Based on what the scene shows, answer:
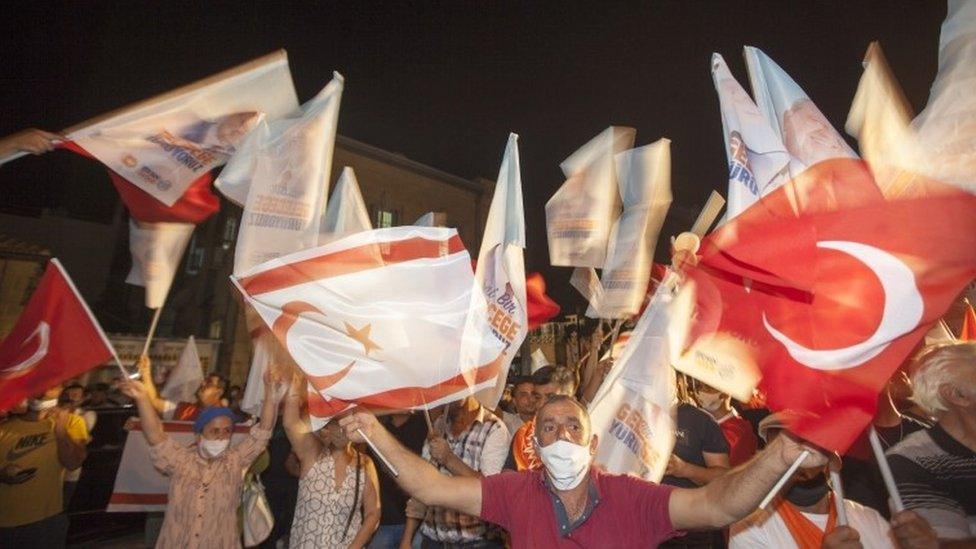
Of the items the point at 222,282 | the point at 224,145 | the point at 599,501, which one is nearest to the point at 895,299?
the point at 599,501

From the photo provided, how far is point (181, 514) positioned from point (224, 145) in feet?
10.2

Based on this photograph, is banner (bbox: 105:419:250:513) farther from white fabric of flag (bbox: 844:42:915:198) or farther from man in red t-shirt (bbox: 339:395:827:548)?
white fabric of flag (bbox: 844:42:915:198)

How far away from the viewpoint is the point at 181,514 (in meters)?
4.38

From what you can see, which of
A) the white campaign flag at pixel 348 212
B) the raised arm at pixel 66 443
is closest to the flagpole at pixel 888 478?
the white campaign flag at pixel 348 212

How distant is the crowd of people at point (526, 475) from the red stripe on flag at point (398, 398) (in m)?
0.39

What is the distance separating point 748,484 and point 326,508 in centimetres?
353

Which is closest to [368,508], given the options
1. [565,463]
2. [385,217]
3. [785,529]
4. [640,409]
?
[640,409]

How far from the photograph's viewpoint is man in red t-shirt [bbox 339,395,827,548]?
2.38 metres

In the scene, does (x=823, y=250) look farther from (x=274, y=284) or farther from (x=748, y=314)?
(x=274, y=284)

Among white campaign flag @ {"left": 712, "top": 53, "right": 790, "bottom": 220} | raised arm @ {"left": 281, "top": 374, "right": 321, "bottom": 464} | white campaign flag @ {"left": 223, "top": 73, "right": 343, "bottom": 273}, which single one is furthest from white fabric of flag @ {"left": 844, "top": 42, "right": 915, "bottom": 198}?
raised arm @ {"left": 281, "top": 374, "right": 321, "bottom": 464}

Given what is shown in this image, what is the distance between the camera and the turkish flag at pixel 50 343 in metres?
4.11

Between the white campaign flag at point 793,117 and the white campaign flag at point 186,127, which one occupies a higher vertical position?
the white campaign flag at point 793,117

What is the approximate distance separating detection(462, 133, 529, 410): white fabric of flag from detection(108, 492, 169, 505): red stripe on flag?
4552 millimetres

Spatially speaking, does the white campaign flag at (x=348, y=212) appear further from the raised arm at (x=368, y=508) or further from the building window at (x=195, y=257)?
the building window at (x=195, y=257)
